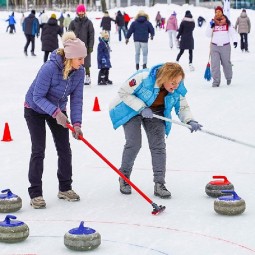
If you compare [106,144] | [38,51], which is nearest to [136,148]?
[106,144]

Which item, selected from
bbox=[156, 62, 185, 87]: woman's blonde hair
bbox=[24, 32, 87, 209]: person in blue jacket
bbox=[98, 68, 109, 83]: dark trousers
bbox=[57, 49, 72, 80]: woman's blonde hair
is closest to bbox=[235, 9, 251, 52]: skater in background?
bbox=[98, 68, 109, 83]: dark trousers

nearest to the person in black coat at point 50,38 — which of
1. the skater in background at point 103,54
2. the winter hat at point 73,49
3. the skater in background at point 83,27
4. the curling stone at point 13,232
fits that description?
the skater in background at point 103,54

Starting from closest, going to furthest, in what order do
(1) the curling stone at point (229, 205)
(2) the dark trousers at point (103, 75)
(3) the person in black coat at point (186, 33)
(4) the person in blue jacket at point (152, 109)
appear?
(1) the curling stone at point (229, 205) < (4) the person in blue jacket at point (152, 109) < (2) the dark trousers at point (103, 75) < (3) the person in black coat at point (186, 33)

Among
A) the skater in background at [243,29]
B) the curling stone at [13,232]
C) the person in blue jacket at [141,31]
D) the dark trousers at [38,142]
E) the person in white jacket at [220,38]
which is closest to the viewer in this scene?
the curling stone at [13,232]

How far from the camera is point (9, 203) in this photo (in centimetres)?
617

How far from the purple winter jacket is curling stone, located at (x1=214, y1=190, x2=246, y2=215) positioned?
129 cm

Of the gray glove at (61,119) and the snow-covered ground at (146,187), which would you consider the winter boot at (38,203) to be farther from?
the gray glove at (61,119)

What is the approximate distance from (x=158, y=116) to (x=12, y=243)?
5.61 ft

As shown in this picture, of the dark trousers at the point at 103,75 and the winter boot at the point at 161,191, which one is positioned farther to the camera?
the dark trousers at the point at 103,75

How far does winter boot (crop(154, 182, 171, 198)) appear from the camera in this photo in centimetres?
673

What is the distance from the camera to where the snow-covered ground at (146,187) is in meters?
5.43

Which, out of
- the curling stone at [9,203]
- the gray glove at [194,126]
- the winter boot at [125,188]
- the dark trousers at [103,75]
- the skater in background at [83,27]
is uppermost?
the gray glove at [194,126]

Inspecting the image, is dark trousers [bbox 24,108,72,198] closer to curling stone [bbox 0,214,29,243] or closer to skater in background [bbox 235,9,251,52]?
curling stone [bbox 0,214,29,243]

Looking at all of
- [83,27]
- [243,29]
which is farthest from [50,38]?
[243,29]
